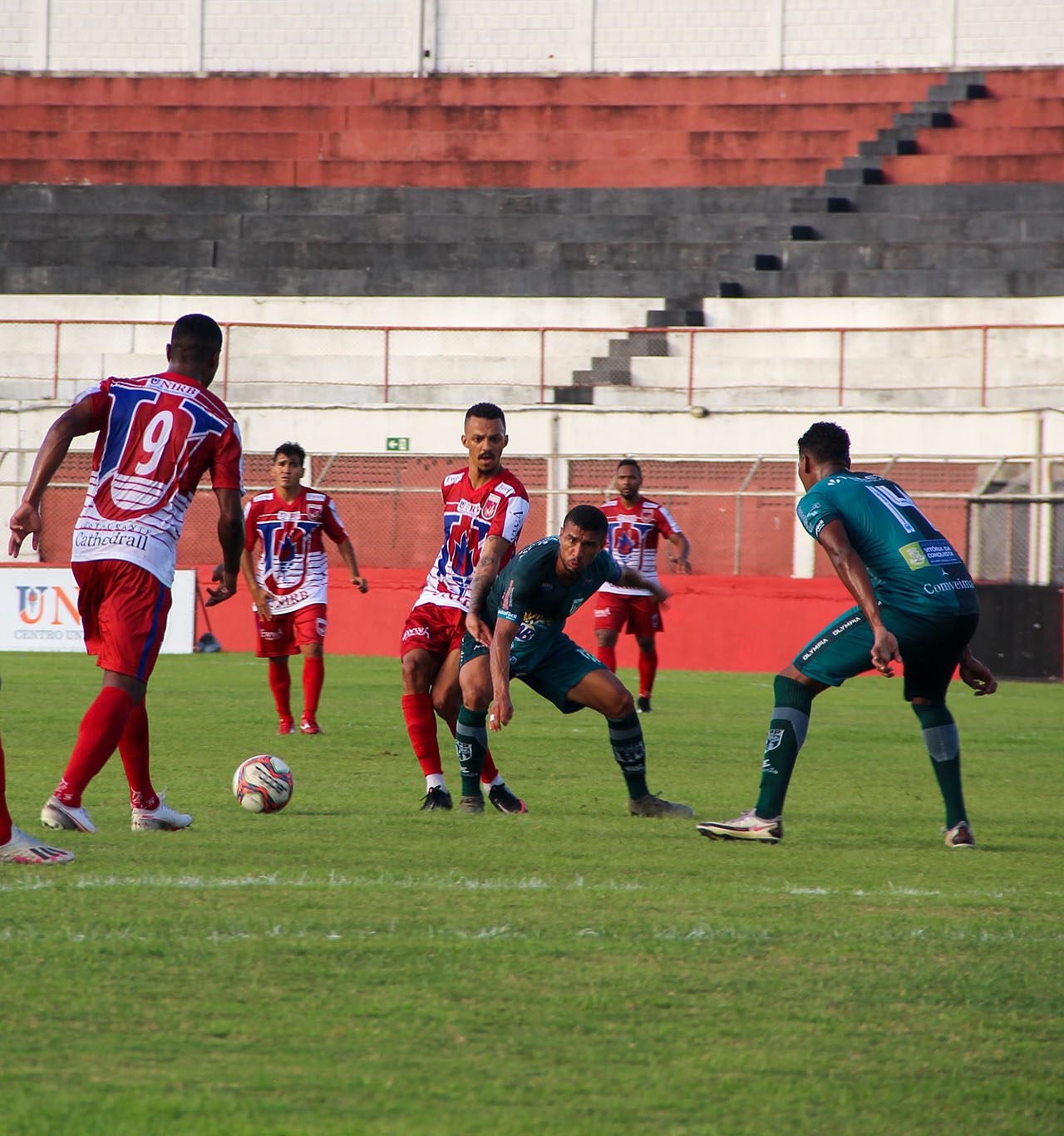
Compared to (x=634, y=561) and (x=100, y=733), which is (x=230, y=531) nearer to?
(x=100, y=733)

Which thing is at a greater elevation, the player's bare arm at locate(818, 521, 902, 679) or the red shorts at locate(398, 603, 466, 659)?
the player's bare arm at locate(818, 521, 902, 679)

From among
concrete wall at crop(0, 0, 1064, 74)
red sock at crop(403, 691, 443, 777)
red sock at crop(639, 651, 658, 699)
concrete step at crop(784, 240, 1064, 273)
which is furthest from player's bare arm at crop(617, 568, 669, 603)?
concrete wall at crop(0, 0, 1064, 74)

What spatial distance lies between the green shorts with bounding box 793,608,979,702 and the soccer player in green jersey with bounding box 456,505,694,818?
3.27 ft

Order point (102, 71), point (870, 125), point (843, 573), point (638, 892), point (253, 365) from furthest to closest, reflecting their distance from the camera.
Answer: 1. point (102, 71)
2. point (870, 125)
3. point (253, 365)
4. point (843, 573)
5. point (638, 892)

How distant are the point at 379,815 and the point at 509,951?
125 inches

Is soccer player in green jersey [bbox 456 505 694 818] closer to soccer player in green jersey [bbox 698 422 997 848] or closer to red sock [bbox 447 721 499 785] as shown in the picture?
red sock [bbox 447 721 499 785]

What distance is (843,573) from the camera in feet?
22.5

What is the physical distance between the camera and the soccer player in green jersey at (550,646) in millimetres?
7559

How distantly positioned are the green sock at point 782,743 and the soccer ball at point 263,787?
7.56 feet

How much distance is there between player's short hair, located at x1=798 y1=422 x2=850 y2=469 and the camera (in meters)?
7.18

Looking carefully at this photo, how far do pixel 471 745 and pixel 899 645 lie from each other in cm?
226

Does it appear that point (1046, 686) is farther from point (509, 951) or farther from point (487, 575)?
point (509, 951)

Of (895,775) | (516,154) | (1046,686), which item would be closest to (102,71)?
(516,154)

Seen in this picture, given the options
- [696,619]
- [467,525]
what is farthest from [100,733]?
[696,619]
